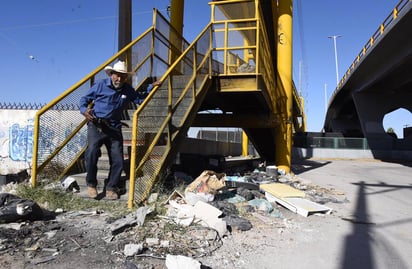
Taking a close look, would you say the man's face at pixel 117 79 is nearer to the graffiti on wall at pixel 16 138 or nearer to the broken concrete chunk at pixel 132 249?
the broken concrete chunk at pixel 132 249

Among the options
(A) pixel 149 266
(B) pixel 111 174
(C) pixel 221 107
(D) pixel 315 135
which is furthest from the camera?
(D) pixel 315 135

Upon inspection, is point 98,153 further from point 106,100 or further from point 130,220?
point 130,220

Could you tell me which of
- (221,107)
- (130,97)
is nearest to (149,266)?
(130,97)

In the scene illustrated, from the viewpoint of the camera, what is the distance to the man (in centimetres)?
491

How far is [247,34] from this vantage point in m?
8.86

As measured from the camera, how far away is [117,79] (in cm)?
505

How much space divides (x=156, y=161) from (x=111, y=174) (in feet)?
2.47

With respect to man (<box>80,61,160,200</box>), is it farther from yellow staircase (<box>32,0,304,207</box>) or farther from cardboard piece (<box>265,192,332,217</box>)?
cardboard piece (<box>265,192,332,217</box>)

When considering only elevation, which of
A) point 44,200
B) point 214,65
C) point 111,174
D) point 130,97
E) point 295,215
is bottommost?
point 295,215

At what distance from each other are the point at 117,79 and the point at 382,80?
24.6 m

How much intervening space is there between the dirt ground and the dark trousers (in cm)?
67

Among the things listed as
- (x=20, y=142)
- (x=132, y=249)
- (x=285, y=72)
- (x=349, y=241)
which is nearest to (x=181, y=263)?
(x=132, y=249)

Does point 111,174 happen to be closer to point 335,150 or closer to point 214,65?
point 214,65

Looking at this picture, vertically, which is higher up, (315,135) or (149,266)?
(315,135)
